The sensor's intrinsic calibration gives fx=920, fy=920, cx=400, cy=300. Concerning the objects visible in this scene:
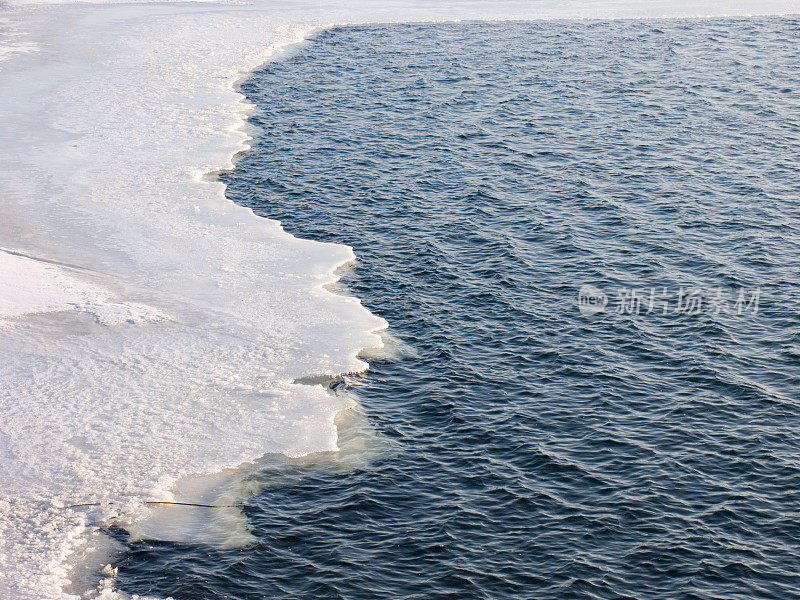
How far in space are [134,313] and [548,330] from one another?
1264cm

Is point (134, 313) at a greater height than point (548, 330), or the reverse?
point (548, 330)

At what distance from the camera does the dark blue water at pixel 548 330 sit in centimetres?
A: 1933

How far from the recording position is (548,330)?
91.9 ft

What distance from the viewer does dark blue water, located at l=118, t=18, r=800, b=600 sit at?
19.3 meters

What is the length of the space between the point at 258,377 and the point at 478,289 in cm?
854

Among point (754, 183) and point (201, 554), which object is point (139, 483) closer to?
point (201, 554)

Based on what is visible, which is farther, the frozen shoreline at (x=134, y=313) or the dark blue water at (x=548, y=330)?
→ the frozen shoreline at (x=134, y=313)

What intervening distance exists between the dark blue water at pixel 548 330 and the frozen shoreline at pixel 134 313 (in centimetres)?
155

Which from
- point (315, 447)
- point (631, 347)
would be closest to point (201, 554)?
point (315, 447)

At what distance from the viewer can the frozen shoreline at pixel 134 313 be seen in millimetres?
21609

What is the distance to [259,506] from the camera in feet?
69.3

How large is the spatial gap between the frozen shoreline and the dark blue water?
155 cm

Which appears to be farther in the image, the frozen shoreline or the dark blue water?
the frozen shoreline

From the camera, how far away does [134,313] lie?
92.2 ft
